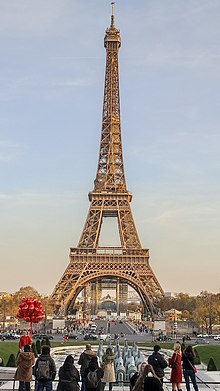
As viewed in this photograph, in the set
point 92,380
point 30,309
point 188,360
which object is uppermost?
point 30,309

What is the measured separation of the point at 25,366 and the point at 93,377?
10.0 feet

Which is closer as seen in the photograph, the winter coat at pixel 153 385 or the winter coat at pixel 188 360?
the winter coat at pixel 153 385

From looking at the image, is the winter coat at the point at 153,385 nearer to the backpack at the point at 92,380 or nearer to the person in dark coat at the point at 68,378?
the person in dark coat at the point at 68,378

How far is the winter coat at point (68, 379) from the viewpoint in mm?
12117

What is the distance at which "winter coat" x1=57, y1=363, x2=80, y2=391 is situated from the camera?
39.8 feet

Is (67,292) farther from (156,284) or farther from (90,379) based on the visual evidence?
(90,379)

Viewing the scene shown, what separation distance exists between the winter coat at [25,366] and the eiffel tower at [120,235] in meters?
73.4

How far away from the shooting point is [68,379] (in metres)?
12.2

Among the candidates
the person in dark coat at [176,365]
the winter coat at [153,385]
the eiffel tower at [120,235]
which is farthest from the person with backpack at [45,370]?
the eiffel tower at [120,235]

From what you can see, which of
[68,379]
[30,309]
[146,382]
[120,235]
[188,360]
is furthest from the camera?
[120,235]

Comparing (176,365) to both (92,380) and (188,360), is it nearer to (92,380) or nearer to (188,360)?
(188,360)

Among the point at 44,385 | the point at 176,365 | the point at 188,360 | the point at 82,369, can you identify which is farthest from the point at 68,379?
the point at 188,360

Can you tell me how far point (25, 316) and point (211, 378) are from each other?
46.6ft

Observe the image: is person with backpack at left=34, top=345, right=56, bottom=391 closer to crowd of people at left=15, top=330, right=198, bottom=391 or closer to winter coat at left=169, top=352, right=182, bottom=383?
crowd of people at left=15, top=330, right=198, bottom=391
